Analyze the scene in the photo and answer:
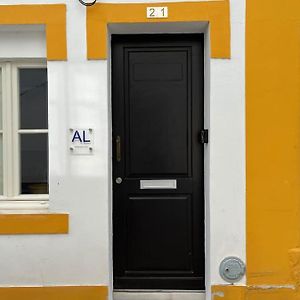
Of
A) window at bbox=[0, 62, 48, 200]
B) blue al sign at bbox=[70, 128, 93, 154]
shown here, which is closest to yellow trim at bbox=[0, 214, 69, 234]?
window at bbox=[0, 62, 48, 200]

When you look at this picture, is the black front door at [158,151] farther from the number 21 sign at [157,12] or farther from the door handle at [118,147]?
the number 21 sign at [157,12]

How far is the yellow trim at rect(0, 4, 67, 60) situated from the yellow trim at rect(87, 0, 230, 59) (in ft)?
0.83

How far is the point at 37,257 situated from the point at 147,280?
3.64 ft

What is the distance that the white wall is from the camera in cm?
376

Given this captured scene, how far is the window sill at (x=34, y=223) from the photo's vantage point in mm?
3781

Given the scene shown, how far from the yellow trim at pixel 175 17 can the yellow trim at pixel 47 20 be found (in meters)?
0.25

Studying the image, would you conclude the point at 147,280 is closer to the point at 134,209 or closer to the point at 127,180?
the point at 134,209

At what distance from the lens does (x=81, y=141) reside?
12.4 ft

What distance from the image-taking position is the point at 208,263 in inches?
154

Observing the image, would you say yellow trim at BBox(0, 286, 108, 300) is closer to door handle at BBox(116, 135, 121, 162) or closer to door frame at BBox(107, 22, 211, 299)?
door frame at BBox(107, 22, 211, 299)
